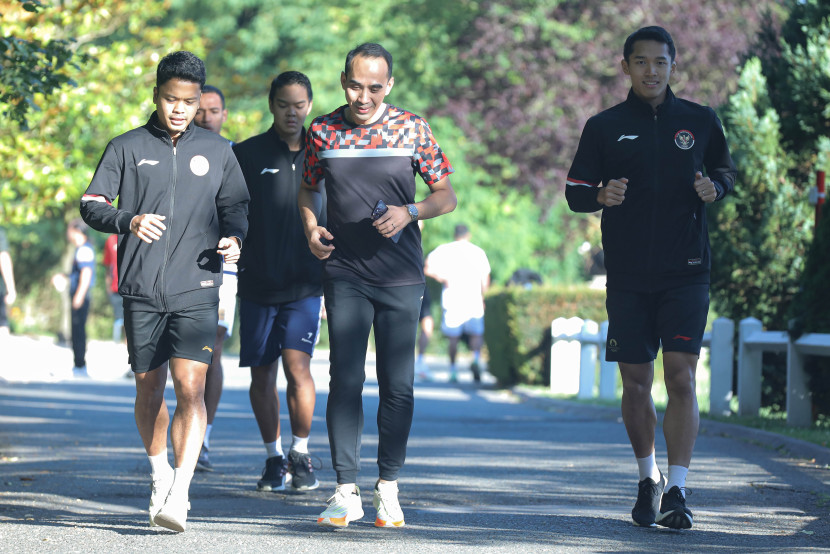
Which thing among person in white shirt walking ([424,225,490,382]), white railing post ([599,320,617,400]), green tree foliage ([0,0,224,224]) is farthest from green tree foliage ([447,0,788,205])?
white railing post ([599,320,617,400])

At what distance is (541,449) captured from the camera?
9.70 metres

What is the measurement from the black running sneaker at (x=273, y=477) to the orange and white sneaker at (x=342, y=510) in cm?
141

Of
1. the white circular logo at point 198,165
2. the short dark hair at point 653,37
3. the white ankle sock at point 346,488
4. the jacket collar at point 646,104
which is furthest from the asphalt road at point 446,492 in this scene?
the short dark hair at point 653,37

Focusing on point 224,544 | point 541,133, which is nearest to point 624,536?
point 224,544

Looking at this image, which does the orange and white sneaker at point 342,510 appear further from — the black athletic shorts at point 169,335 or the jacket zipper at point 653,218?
the jacket zipper at point 653,218

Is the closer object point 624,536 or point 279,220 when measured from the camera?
point 624,536

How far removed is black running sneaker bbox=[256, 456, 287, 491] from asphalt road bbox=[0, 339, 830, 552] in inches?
3.2

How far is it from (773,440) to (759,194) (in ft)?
9.69

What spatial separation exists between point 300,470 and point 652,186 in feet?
8.04

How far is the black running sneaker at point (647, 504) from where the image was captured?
6.01 metres

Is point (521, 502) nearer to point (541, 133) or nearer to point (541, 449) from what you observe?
point (541, 449)

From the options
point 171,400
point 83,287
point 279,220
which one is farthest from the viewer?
point 83,287

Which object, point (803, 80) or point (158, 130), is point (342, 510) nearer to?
point (158, 130)

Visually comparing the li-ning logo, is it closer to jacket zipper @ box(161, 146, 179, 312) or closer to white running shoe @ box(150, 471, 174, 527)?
jacket zipper @ box(161, 146, 179, 312)
